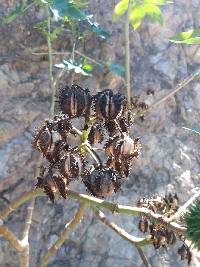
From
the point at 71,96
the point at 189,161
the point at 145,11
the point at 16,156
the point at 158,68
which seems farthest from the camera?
the point at 158,68

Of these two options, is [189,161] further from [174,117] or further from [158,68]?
[158,68]

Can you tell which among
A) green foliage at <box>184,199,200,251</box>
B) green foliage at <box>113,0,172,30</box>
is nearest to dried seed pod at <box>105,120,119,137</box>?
green foliage at <box>184,199,200,251</box>

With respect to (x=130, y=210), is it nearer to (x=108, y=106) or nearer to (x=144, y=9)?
(x=108, y=106)

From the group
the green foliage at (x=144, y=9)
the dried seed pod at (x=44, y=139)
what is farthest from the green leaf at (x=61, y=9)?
the dried seed pod at (x=44, y=139)

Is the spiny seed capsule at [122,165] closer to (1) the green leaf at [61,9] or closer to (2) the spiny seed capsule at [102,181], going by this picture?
(2) the spiny seed capsule at [102,181]

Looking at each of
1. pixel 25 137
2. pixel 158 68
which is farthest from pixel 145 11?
pixel 158 68

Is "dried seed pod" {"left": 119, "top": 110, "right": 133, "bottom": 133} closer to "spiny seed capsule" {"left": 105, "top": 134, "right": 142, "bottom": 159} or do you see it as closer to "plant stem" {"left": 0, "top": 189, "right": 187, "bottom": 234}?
"spiny seed capsule" {"left": 105, "top": 134, "right": 142, "bottom": 159}
